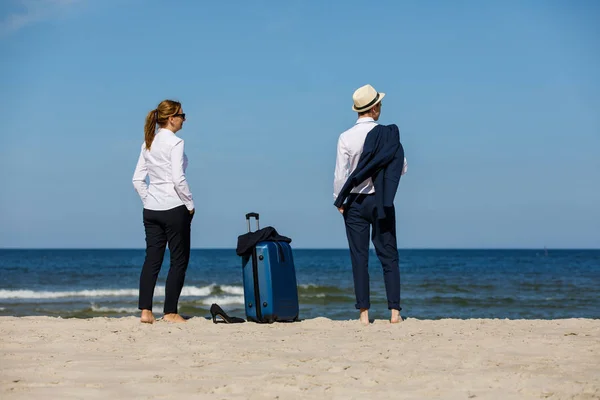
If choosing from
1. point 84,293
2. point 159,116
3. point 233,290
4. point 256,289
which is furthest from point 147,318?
point 233,290

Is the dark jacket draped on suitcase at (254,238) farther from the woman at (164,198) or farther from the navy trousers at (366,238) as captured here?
the navy trousers at (366,238)

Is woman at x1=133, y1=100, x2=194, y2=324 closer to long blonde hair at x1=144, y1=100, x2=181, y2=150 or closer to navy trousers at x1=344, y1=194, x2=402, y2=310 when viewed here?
long blonde hair at x1=144, y1=100, x2=181, y2=150

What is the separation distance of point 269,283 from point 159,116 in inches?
64.0

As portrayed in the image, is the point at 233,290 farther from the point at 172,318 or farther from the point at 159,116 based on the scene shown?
the point at 159,116

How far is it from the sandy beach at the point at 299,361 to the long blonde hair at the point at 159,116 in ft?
5.03

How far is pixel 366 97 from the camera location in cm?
555

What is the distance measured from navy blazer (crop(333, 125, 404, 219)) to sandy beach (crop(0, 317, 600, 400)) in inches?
40.5

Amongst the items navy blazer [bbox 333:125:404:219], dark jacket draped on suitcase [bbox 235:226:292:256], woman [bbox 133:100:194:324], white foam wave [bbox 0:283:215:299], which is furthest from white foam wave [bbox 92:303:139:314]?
navy blazer [bbox 333:125:404:219]

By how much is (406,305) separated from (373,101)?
9.60 metres

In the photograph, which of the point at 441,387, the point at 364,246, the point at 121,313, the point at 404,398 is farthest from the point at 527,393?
the point at 121,313

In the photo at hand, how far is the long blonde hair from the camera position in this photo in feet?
18.4

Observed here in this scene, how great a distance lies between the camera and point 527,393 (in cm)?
305

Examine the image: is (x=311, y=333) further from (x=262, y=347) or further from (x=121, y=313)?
(x=121, y=313)

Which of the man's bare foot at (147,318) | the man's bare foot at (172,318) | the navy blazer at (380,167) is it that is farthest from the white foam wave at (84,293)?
the navy blazer at (380,167)
